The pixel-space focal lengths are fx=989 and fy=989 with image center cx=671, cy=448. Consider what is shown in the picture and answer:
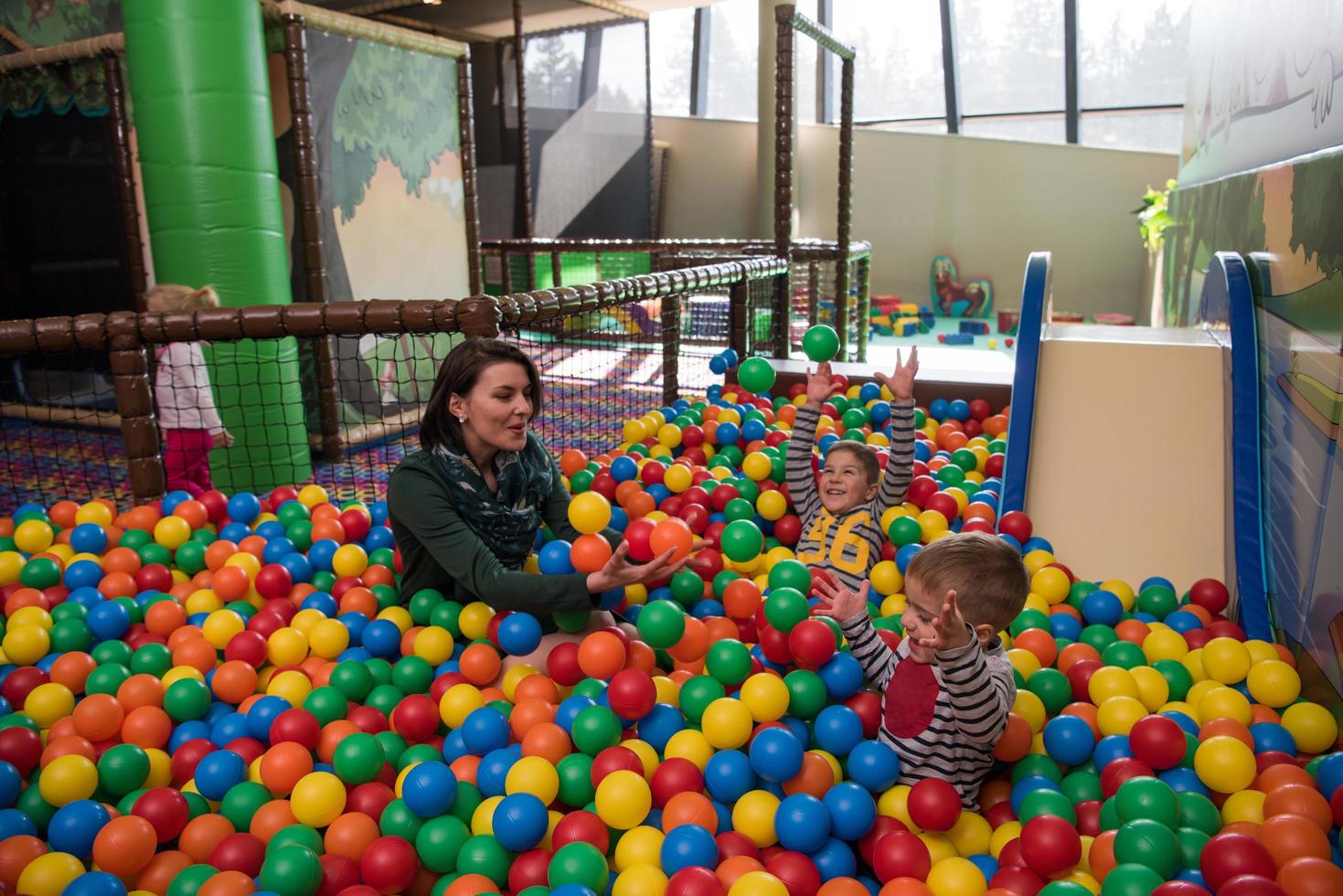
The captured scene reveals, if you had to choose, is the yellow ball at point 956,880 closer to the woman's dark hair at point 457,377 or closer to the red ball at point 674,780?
the red ball at point 674,780

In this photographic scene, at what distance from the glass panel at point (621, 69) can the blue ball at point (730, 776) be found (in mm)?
8186

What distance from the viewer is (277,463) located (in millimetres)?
3902

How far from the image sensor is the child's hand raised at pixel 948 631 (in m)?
1.37

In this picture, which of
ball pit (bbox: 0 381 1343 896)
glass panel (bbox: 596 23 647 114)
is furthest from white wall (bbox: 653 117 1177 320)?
ball pit (bbox: 0 381 1343 896)

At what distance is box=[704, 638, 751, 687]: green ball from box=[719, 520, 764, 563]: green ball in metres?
0.46

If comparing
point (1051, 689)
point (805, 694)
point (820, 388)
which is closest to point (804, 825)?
point (805, 694)

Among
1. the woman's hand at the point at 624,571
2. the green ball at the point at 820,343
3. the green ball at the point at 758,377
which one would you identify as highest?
the green ball at the point at 820,343

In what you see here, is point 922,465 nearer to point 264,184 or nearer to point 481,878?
point 481,878

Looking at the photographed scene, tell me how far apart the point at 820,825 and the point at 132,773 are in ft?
4.01

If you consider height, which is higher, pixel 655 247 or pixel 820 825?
pixel 655 247

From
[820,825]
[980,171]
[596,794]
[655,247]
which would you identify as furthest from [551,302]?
[980,171]

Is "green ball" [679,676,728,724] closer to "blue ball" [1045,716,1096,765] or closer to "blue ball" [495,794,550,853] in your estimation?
"blue ball" [495,794,550,853]

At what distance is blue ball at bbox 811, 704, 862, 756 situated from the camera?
1713 millimetres

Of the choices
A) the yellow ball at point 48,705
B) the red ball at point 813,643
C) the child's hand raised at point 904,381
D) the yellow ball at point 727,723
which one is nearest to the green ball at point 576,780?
the yellow ball at point 727,723
